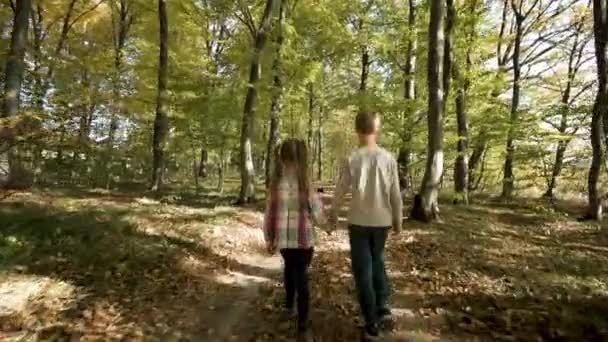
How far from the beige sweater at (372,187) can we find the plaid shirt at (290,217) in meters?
0.37

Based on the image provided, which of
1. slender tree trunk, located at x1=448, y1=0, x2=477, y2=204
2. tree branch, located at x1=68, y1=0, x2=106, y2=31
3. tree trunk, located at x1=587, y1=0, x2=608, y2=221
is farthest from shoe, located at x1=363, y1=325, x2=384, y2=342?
tree branch, located at x1=68, y1=0, x2=106, y2=31

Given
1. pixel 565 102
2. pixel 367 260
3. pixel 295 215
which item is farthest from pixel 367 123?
pixel 565 102

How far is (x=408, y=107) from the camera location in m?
15.0

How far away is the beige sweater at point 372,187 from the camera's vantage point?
155 inches

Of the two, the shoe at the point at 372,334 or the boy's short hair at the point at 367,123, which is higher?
the boy's short hair at the point at 367,123

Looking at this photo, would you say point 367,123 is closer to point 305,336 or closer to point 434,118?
point 305,336

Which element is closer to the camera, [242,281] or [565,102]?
[242,281]

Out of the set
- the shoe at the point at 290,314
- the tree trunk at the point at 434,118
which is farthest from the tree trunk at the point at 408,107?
the shoe at the point at 290,314

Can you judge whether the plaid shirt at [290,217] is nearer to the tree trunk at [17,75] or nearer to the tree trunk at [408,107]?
the tree trunk at [17,75]

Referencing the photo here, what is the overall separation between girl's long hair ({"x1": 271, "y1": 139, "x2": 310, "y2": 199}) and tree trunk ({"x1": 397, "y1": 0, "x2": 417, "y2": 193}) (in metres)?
11.5

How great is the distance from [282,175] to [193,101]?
494 inches

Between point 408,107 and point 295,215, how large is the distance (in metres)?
11.8

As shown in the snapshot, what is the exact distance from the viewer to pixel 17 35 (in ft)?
36.4

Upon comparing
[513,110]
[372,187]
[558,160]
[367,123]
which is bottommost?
[372,187]
